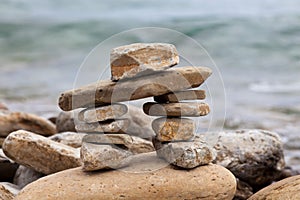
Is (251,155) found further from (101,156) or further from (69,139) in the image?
(101,156)

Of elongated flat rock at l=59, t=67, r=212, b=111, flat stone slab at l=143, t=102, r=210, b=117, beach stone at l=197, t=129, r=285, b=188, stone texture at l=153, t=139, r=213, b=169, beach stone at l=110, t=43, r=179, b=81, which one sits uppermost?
beach stone at l=110, t=43, r=179, b=81

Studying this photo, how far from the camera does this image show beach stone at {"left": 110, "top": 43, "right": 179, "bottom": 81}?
9.18 ft

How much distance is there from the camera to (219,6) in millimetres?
16547

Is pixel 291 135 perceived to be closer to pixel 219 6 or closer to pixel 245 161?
pixel 245 161

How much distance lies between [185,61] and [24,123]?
2668mm

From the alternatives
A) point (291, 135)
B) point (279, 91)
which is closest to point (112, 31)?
point (279, 91)

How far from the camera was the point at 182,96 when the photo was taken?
9.76 feet

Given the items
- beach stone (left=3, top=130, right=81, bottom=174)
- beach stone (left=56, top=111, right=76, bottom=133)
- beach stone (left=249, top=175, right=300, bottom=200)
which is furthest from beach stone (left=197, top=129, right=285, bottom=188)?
beach stone (left=56, top=111, right=76, bottom=133)

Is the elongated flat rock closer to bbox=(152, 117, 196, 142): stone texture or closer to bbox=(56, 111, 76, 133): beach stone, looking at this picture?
bbox=(152, 117, 196, 142): stone texture

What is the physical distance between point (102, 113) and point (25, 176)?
145 centimetres

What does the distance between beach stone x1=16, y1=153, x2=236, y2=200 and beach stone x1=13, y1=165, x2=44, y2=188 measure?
93 cm

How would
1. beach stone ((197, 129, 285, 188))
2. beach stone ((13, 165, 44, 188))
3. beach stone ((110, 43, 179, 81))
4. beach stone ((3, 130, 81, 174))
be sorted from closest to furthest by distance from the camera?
beach stone ((110, 43, 179, 81)) < beach stone ((3, 130, 81, 174)) < beach stone ((13, 165, 44, 188)) < beach stone ((197, 129, 285, 188))

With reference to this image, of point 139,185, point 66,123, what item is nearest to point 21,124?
point 66,123

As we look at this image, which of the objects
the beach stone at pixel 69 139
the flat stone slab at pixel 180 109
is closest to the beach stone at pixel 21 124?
the beach stone at pixel 69 139
